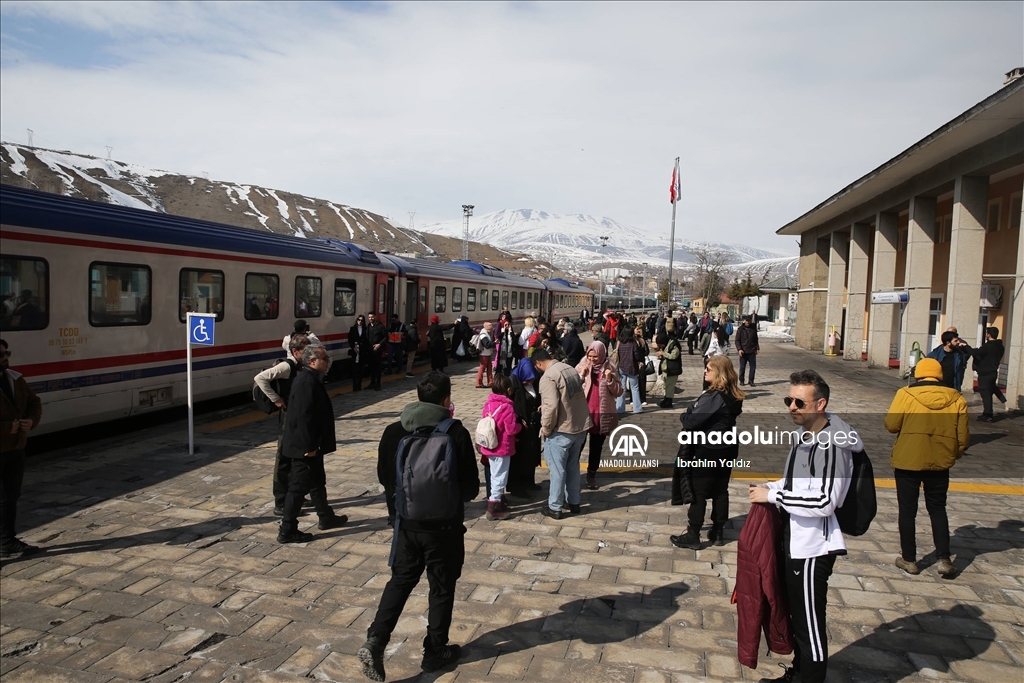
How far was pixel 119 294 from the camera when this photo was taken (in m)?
9.51

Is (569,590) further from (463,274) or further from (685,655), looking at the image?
(463,274)

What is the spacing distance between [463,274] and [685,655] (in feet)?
69.5

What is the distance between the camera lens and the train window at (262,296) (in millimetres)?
12477

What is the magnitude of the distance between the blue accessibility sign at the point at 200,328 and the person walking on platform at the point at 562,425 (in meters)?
4.90

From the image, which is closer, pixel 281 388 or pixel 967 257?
pixel 281 388

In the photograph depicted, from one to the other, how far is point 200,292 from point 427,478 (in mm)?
8879

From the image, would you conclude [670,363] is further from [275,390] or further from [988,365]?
[275,390]

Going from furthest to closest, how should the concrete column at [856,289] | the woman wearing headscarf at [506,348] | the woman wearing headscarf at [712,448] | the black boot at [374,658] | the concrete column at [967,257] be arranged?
the concrete column at [856,289] < the concrete column at [967,257] < the woman wearing headscarf at [506,348] < the woman wearing headscarf at [712,448] < the black boot at [374,658]

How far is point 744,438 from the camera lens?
10.7 meters

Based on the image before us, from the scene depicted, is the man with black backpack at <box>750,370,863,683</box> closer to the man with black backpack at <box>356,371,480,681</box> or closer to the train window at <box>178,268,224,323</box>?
the man with black backpack at <box>356,371,480,681</box>

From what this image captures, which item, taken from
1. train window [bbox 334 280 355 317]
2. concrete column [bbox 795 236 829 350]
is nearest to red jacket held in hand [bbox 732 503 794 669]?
train window [bbox 334 280 355 317]

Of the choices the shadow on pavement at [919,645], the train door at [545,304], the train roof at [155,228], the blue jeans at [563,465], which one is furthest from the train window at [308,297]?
the train door at [545,304]

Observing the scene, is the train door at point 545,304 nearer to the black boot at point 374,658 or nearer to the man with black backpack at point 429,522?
the man with black backpack at point 429,522

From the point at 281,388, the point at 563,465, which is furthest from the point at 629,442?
the point at 281,388
